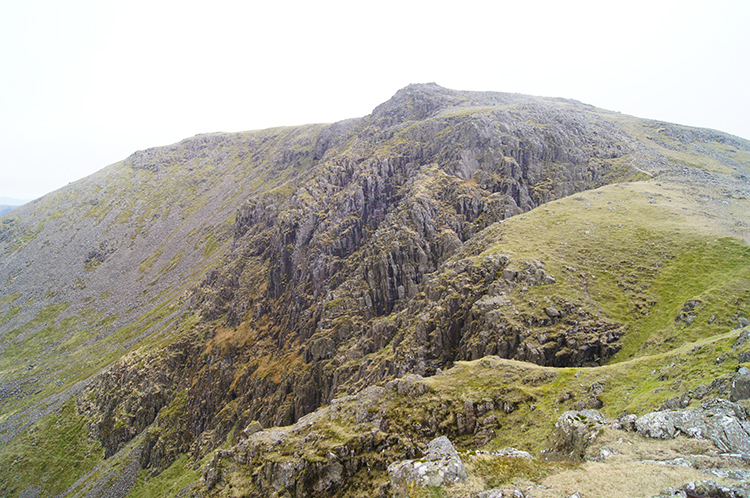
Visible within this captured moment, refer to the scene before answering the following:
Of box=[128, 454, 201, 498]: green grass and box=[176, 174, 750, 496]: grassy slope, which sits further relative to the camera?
box=[128, 454, 201, 498]: green grass

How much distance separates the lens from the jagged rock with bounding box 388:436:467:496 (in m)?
19.6

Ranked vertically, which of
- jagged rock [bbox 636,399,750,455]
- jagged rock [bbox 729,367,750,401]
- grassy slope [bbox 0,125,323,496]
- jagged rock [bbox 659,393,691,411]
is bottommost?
grassy slope [bbox 0,125,323,496]

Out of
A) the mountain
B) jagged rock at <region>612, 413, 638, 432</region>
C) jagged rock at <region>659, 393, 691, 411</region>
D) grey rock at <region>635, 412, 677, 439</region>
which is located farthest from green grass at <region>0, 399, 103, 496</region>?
jagged rock at <region>659, 393, 691, 411</region>

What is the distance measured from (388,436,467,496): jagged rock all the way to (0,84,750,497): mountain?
6.86 feet

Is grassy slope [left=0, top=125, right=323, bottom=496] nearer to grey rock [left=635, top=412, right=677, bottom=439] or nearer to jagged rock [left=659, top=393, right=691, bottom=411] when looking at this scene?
grey rock [left=635, top=412, right=677, bottom=439]

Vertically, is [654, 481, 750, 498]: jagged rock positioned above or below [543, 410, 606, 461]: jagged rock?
above

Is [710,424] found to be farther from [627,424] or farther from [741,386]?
[627,424]

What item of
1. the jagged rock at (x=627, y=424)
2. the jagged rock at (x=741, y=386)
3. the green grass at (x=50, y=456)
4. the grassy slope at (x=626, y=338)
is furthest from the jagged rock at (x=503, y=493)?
the green grass at (x=50, y=456)

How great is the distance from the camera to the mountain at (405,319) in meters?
32.0

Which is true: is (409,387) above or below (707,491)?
below

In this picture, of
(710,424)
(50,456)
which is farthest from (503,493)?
(50,456)

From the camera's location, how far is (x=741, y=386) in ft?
58.5

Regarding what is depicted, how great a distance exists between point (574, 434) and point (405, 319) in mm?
41860

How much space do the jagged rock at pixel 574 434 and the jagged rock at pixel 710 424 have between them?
8.92 ft
